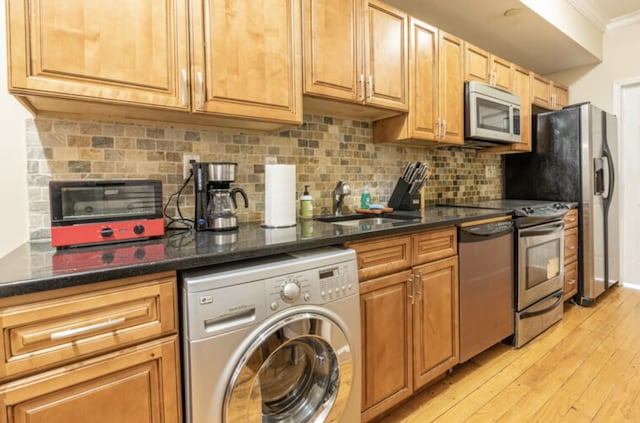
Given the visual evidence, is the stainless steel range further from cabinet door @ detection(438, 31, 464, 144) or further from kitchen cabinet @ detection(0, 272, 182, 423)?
kitchen cabinet @ detection(0, 272, 182, 423)

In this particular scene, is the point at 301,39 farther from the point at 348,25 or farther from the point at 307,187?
the point at 307,187

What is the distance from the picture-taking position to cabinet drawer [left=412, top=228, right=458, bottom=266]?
5.56 feet

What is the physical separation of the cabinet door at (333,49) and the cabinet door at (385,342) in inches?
38.6

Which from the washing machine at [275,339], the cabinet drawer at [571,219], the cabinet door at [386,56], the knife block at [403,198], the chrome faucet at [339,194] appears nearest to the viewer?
the washing machine at [275,339]

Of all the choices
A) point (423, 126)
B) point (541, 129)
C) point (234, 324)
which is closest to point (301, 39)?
point (423, 126)

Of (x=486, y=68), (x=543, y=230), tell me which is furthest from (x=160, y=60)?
(x=543, y=230)

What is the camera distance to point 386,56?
6.48 ft

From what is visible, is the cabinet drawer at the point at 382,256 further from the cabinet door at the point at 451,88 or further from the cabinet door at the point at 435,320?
the cabinet door at the point at 451,88

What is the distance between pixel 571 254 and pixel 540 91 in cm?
154

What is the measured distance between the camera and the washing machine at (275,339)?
0.99 meters

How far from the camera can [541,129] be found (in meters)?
3.21

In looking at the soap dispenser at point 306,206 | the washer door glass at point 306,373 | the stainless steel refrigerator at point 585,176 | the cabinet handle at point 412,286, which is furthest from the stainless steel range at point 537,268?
the washer door glass at point 306,373

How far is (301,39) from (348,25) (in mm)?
326

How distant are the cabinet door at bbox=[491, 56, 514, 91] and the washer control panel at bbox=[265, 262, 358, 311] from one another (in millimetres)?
2275
